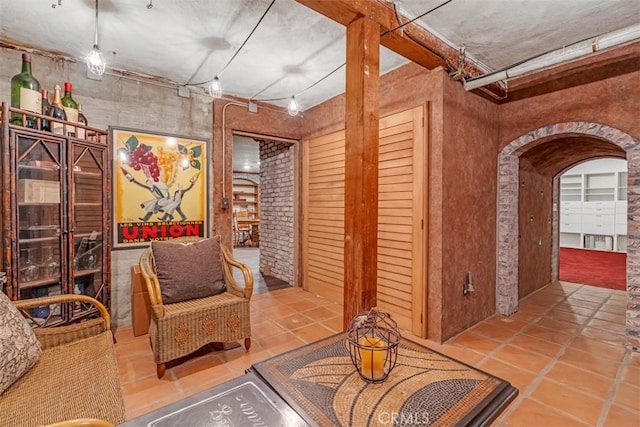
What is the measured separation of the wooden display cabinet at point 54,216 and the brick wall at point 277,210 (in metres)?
2.32

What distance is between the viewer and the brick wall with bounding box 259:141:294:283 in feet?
14.9

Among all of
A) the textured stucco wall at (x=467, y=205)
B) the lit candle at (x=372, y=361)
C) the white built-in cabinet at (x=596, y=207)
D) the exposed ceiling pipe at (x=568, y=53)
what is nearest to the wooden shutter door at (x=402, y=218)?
the textured stucco wall at (x=467, y=205)

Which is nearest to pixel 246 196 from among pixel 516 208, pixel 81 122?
pixel 81 122

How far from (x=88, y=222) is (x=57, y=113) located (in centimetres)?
88

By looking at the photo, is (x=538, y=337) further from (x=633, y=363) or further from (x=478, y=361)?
(x=478, y=361)

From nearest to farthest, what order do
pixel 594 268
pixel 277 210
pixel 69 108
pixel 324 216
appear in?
pixel 69 108
pixel 324 216
pixel 277 210
pixel 594 268

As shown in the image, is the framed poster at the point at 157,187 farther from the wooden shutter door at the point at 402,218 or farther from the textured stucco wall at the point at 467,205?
the textured stucco wall at the point at 467,205

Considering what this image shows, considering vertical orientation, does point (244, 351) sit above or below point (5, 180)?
below

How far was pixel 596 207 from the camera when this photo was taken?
25.2 ft

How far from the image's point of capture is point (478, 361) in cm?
236

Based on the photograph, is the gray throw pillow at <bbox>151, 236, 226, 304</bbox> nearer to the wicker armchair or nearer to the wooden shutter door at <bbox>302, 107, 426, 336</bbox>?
the wicker armchair

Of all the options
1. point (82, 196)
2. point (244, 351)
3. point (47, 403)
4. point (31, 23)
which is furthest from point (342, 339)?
point (31, 23)

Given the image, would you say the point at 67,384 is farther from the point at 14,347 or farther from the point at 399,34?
the point at 399,34

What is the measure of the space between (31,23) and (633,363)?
5147mm
